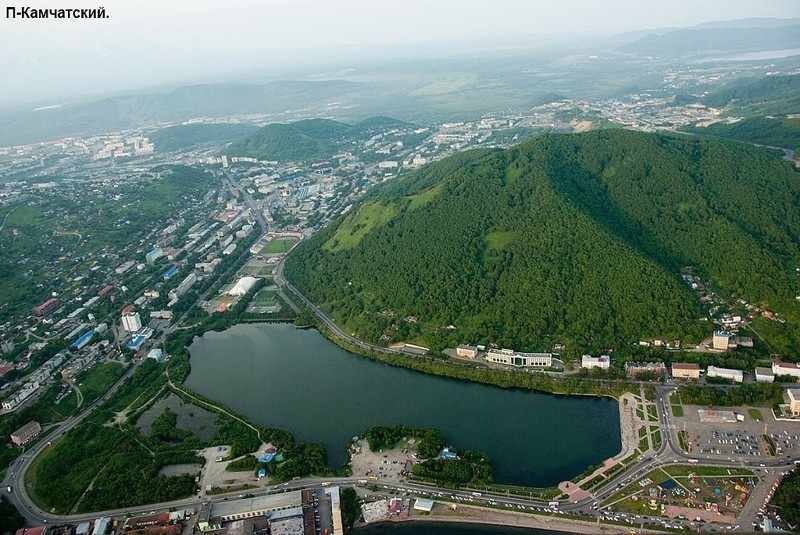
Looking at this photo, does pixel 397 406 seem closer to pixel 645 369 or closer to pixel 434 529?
pixel 434 529

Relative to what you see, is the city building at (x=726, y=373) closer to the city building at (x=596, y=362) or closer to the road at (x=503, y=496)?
the road at (x=503, y=496)

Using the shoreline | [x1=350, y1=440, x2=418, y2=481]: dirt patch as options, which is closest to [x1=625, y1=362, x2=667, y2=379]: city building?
the shoreline

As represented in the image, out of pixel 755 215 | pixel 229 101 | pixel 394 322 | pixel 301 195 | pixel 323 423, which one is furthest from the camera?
pixel 229 101

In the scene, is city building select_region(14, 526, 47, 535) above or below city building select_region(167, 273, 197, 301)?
below

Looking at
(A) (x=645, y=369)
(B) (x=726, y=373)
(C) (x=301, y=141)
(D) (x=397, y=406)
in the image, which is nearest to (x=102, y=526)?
(D) (x=397, y=406)

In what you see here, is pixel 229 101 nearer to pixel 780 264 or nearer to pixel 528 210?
pixel 528 210

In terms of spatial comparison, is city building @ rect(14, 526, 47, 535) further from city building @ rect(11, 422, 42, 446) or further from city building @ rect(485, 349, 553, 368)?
city building @ rect(485, 349, 553, 368)

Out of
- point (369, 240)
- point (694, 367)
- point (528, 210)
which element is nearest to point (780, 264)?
point (694, 367)
